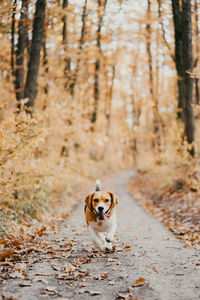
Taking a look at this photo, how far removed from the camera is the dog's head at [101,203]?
482 centimetres

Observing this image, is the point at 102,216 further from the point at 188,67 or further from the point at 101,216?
the point at 188,67

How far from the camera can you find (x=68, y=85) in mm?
13234

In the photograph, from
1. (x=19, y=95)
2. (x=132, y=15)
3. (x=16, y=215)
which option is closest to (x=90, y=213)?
(x=16, y=215)

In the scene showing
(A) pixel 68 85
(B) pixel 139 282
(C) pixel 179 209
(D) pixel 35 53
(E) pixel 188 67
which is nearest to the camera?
(B) pixel 139 282

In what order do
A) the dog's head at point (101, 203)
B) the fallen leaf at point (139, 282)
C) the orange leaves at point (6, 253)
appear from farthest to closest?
the dog's head at point (101, 203) → the orange leaves at point (6, 253) → the fallen leaf at point (139, 282)

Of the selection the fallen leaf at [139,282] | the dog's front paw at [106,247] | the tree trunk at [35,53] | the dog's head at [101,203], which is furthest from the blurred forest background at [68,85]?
the fallen leaf at [139,282]

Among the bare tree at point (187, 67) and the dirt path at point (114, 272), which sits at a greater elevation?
the bare tree at point (187, 67)

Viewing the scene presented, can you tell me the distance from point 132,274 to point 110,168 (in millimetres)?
25377

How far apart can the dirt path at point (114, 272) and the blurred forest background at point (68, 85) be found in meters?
1.50

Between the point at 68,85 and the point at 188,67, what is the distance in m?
5.65

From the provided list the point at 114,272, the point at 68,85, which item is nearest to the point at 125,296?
the point at 114,272

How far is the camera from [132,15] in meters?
16.0

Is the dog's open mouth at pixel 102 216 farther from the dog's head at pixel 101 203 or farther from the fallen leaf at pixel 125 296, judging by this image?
the fallen leaf at pixel 125 296

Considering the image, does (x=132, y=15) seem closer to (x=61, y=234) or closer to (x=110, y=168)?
(x=61, y=234)
